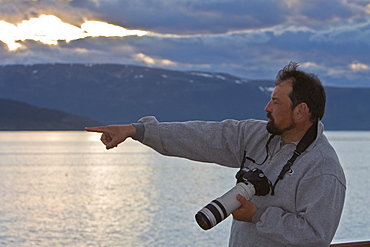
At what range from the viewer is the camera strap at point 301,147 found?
99.1 inches

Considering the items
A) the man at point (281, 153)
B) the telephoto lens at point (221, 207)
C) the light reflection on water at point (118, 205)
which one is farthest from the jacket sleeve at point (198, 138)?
the light reflection on water at point (118, 205)

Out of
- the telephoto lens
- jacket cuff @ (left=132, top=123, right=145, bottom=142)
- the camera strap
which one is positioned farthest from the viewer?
jacket cuff @ (left=132, top=123, right=145, bottom=142)

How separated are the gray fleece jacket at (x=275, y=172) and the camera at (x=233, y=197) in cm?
9

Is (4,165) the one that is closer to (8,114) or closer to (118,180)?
(118,180)

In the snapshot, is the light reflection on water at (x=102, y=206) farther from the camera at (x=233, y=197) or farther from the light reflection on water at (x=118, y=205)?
the camera at (x=233, y=197)

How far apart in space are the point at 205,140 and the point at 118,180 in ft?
182

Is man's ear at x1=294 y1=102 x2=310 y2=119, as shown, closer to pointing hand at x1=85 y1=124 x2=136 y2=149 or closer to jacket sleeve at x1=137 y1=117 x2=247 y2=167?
jacket sleeve at x1=137 y1=117 x2=247 y2=167

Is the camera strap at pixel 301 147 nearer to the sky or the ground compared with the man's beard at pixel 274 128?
nearer to the ground

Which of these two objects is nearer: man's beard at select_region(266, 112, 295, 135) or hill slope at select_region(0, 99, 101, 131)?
man's beard at select_region(266, 112, 295, 135)

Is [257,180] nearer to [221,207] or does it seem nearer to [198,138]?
[221,207]

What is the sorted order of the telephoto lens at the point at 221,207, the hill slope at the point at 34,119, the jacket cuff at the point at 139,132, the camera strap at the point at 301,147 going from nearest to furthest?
the telephoto lens at the point at 221,207 → the camera strap at the point at 301,147 → the jacket cuff at the point at 139,132 → the hill slope at the point at 34,119

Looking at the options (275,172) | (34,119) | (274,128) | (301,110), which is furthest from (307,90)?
(34,119)

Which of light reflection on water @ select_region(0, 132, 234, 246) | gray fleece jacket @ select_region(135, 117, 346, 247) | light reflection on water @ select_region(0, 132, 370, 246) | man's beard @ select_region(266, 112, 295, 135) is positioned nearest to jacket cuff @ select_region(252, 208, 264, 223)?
gray fleece jacket @ select_region(135, 117, 346, 247)

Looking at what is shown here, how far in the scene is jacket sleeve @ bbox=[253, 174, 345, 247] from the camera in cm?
241
